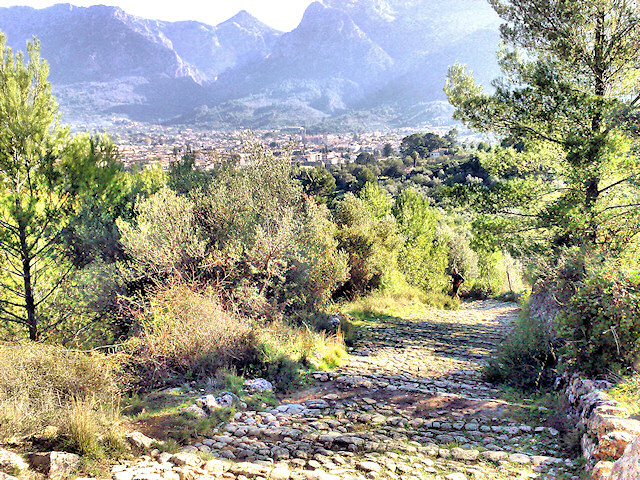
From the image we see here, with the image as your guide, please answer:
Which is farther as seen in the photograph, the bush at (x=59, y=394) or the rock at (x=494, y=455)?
the rock at (x=494, y=455)

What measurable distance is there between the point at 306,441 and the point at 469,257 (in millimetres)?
31516

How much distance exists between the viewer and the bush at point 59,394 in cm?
357

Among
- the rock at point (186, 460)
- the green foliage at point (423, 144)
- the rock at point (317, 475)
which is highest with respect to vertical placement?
the green foliage at point (423, 144)

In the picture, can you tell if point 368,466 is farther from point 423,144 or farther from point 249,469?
point 423,144

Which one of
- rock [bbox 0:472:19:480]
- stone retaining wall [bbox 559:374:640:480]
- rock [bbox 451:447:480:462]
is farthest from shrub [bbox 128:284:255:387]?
stone retaining wall [bbox 559:374:640:480]

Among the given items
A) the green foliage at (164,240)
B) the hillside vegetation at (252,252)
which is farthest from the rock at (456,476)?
the green foliage at (164,240)

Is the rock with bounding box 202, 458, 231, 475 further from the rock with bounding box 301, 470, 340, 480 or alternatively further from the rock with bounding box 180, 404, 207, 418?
the rock with bounding box 180, 404, 207, 418

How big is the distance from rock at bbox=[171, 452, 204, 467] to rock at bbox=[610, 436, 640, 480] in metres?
3.44

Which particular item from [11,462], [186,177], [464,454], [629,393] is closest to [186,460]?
[11,462]

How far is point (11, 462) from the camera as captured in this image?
3078mm

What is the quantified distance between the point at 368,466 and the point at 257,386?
8.71 feet

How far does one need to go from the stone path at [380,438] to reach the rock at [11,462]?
71 cm

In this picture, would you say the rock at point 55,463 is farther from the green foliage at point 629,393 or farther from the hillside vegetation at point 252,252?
the green foliage at point 629,393

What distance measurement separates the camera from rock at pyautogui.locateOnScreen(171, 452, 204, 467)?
3717 millimetres
